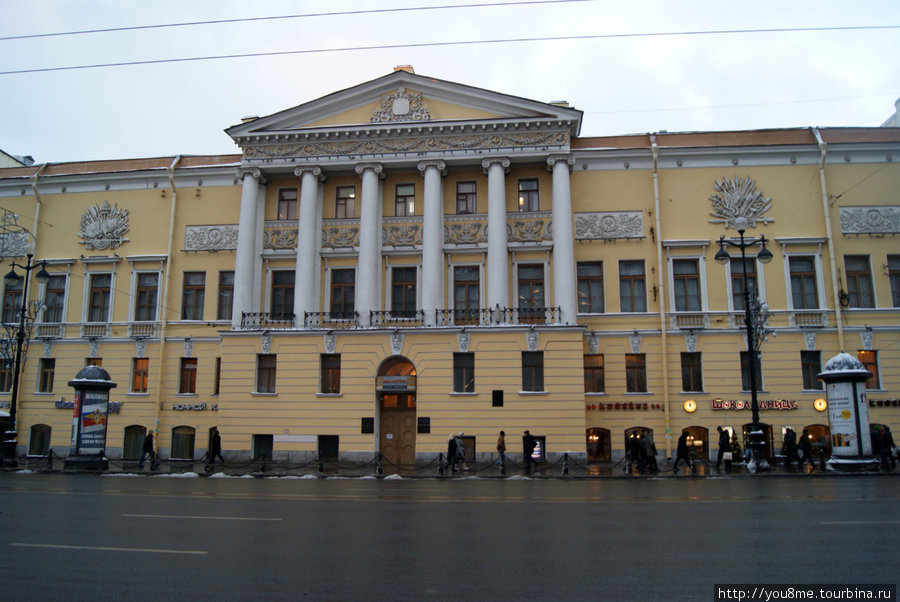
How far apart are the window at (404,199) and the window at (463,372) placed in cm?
Result: 794

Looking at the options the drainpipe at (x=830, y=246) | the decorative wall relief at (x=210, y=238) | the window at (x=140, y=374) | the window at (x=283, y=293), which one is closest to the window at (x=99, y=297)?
the window at (x=140, y=374)

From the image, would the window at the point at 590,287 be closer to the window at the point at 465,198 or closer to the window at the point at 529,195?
the window at the point at 529,195

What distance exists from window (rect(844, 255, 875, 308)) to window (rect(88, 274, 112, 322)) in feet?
122

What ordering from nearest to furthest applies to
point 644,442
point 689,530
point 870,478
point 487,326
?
point 689,530 < point 870,478 < point 644,442 < point 487,326

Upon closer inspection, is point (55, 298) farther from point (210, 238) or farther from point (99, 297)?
point (210, 238)

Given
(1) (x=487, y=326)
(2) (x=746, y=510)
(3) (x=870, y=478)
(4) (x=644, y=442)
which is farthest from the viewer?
(1) (x=487, y=326)

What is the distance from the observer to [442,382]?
2795 cm

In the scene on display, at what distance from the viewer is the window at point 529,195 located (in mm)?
30562

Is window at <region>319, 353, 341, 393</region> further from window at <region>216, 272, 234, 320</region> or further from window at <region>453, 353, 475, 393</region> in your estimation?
window at <region>216, 272, 234, 320</region>

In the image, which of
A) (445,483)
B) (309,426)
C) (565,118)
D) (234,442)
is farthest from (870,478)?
(234,442)

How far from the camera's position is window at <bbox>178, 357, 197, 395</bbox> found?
31.6 meters

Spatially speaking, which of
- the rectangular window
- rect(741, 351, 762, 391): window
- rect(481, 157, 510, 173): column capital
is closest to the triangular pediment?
rect(481, 157, 510, 173): column capital

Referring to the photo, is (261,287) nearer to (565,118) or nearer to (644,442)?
(565,118)

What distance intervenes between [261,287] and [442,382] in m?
10.6
